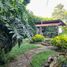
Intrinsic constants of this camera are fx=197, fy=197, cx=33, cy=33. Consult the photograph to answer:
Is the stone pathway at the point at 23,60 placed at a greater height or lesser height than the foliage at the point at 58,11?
lesser

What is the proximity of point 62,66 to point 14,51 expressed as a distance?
9.70 feet

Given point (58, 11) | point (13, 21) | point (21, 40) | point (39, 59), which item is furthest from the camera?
point (58, 11)

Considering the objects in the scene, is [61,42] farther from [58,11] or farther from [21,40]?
[58,11]

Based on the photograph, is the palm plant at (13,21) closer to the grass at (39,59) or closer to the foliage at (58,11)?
the grass at (39,59)

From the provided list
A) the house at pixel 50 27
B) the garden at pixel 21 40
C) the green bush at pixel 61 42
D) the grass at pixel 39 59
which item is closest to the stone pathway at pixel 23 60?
the garden at pixel 21 40

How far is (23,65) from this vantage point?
8547 mm

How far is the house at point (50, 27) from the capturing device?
2090 centimetres

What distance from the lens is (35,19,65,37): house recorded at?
20898 mm

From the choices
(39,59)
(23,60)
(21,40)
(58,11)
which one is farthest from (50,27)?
(21,40)

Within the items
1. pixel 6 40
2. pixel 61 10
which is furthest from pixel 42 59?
pixel 61 10

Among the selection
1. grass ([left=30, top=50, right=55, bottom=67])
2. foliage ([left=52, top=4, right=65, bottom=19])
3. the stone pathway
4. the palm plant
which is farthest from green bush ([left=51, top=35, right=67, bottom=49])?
foliage ([left=52, top=4, right=65, bottom=19])

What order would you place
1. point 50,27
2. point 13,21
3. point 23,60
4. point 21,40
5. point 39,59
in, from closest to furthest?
point 21,40 → point 13,21 → point 23,60 → point 39,59 → point 50,27

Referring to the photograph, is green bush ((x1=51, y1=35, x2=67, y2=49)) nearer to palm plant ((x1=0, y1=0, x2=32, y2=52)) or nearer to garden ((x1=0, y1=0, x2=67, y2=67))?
garden ((x1=0, y1=0, x2=67, y2=67))

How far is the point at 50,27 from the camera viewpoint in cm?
2284
